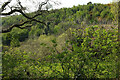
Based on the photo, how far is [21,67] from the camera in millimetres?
3291

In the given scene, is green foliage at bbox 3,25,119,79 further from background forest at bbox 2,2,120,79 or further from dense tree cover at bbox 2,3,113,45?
dense tree cover at bbox 2,3,113,45

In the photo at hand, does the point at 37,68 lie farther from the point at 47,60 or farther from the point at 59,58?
the point at 59,58

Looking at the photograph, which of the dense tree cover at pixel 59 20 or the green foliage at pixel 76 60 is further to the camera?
the dense tree cover at pixel 59 20

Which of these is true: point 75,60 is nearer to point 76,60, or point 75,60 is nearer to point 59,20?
point 76,60

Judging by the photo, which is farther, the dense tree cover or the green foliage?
the dense tree cover

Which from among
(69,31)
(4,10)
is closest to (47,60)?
(69,31)

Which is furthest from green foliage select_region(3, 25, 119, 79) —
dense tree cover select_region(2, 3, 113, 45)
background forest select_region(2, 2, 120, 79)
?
dense tree cover select_region(2, 3, 113, 45)

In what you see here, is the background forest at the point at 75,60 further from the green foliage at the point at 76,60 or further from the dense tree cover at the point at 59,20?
the dense tree cover at the point at 59,20

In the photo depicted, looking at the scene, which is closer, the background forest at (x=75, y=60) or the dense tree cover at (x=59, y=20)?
the background forest at (x=75, y=60)

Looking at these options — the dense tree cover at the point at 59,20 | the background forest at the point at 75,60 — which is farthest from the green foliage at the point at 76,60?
the dense tree cover at the point at 59,20

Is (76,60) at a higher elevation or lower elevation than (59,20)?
lower

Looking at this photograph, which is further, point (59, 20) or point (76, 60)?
point (59, 20)

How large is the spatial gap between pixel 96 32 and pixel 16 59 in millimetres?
2295

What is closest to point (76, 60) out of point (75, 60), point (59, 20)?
point (75, 60)
